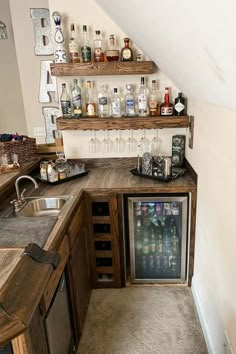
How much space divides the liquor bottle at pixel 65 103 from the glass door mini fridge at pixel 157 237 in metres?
0.91

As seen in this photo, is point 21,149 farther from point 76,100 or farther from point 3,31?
point 3,31

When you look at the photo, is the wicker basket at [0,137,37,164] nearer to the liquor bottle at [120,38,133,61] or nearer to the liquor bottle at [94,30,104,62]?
the liquor bottle at [94,30,104,62]

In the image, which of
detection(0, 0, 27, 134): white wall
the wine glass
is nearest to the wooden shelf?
the wine glass

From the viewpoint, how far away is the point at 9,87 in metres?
3.48

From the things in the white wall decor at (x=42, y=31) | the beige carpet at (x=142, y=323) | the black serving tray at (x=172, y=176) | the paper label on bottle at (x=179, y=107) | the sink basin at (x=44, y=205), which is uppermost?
the white wall decor at (x=42, y=31)

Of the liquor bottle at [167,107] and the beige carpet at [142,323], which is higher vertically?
the liquor bottle at [167,107]

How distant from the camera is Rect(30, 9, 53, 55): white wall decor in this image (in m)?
3.09

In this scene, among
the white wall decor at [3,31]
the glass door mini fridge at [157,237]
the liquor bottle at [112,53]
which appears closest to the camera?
the glass door mini fridge at [157,237]

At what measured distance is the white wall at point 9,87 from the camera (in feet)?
10.7

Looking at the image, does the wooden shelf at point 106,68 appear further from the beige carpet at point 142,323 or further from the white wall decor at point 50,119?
the beige carpet at point 142,323

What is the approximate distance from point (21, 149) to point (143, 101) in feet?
3.63

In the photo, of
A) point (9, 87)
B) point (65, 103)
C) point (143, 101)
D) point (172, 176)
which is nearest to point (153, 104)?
point (143, 101)

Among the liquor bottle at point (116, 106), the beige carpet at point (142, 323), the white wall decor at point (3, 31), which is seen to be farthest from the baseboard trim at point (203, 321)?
the white wall decor at point (3, 31)

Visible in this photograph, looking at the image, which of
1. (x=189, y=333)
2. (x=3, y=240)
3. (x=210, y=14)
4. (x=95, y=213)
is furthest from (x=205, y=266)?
(x=210, y=14)
